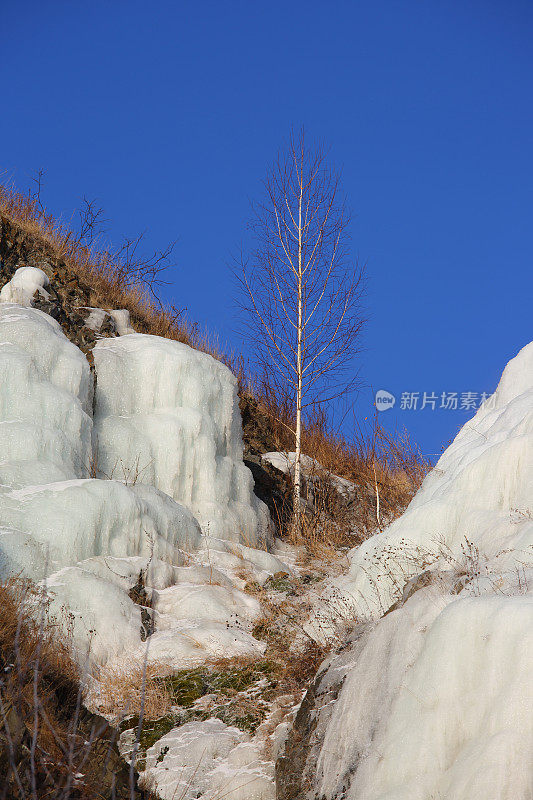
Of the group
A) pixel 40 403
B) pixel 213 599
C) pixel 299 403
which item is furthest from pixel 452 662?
pixel 299 403

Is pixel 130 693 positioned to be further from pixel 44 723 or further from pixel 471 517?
pixel 471 517

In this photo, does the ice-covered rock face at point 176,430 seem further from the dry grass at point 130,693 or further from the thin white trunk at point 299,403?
the dry grass at point 130,693

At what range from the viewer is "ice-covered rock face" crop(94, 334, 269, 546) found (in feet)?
28.7

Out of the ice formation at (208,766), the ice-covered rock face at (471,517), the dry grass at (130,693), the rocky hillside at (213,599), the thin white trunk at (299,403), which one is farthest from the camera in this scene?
the thin white trunk at (299,403)

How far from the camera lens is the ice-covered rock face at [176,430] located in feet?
28.7

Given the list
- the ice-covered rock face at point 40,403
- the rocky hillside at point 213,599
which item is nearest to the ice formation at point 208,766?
the rocky hillside at point 213,599

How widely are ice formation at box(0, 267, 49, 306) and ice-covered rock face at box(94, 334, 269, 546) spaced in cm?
116

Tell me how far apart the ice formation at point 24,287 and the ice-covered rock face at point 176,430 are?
3.79 ft

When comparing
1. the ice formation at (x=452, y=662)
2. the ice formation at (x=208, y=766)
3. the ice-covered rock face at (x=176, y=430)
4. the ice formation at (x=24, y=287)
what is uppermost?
the ice formation at (x=24, y=287)

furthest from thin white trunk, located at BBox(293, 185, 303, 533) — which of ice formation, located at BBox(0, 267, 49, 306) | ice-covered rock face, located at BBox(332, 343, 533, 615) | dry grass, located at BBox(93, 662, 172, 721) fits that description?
dry grass, located at BBox(93, 662, 172, 721)

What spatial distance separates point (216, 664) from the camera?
5.64 m

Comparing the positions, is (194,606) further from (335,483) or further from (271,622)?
(335,483)

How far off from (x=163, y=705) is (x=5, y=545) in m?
1.91

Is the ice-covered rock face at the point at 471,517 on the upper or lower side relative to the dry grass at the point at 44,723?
upper
